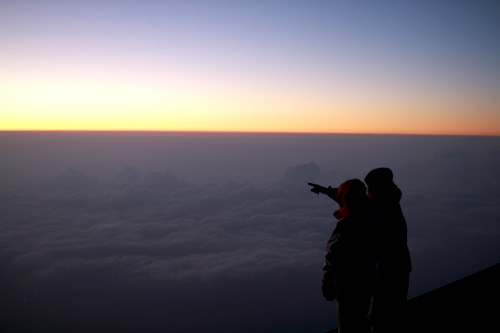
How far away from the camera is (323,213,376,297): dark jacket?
2.75 m

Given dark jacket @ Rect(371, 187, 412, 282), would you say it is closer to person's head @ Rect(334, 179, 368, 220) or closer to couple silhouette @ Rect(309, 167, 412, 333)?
couple silhouette @ Rect(309, 167, 412, 333)

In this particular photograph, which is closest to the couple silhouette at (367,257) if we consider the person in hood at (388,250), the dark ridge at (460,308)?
the person in hood at (388,250)

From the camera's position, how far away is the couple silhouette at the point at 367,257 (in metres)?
2.77

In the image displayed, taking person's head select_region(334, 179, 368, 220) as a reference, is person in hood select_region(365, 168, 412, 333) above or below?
below

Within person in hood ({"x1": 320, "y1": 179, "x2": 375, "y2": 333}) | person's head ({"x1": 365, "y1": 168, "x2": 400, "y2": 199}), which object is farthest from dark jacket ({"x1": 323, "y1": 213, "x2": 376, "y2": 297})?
person's head ({"x1": 365, "y1": 168, "x2": 400, "y2": 199})

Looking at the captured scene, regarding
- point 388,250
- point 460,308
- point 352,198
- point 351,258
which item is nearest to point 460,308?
point 460,308

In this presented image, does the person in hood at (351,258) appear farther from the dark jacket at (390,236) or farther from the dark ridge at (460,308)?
the dark ridge at (460,308)

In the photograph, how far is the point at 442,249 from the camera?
138 metres

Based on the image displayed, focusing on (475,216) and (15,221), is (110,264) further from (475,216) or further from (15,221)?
(475,216)

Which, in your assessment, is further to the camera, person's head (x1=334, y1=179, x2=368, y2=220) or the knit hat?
the knit hat

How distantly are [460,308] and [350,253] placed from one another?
2.47 metres

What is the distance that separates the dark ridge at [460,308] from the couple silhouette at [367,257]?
451 millimetres

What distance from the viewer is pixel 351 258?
278cm

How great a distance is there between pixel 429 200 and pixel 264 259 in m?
124
